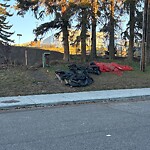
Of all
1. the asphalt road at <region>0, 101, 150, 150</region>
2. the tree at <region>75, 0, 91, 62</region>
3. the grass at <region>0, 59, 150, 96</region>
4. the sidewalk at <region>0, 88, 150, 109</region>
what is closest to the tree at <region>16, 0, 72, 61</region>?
the tree at <region>75, 0, 91, 62</region>

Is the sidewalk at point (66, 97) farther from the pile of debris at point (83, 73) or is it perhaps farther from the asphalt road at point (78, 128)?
the pile of debris at point (83, 73)

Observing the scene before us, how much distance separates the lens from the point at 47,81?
51.0ft

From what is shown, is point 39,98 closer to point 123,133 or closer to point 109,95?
point 109,95

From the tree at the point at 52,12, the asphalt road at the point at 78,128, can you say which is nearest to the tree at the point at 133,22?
the tree at the point at 52,12

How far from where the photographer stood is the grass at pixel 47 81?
1399 cm

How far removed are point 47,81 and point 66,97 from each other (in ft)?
10.8

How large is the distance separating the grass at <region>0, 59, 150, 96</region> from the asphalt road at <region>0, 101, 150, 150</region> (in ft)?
11.7

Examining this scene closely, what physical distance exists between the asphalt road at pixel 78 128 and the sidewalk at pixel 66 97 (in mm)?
859

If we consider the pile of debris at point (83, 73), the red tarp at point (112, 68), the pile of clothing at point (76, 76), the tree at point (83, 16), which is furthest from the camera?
the tree at point (83, 16)

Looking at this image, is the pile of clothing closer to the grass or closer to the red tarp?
the grass

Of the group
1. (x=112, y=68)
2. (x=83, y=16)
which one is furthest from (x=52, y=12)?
(x=112, y=68)

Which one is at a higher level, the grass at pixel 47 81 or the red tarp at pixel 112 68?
the red tarp at pixel 112 68

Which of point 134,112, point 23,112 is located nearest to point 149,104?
point 134,112

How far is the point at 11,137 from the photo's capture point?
6688mm
